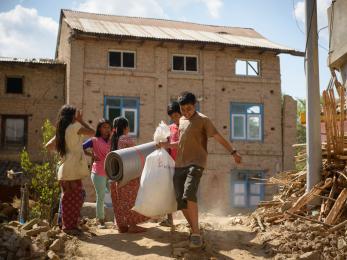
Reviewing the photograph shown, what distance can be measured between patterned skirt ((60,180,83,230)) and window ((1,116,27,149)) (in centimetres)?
1402

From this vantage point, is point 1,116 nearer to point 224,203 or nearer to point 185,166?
point 224,203

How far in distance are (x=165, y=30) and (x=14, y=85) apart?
7091 mm

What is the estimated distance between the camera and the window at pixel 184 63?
18266mm

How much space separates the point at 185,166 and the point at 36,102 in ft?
49.4

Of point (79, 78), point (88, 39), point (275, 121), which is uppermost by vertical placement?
point (88, 39)

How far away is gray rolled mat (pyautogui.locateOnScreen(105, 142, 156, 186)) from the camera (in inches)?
211

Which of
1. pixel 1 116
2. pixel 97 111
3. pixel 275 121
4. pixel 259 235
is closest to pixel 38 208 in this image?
pixel 97 111

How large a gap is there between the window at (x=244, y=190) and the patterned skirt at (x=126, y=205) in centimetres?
1255

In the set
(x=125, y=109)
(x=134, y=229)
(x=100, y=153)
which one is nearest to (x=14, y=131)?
(x=125, y=109)

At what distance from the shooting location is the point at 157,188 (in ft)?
16.5

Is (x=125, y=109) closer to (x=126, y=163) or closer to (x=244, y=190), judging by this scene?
(x=244, y=190)

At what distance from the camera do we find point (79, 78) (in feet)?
55.6

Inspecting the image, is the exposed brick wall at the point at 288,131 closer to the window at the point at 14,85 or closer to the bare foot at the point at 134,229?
the window at the point at 14,85

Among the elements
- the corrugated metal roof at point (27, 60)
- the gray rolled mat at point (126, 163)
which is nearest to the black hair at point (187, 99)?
the gray rolled mat at point (126, 163)
